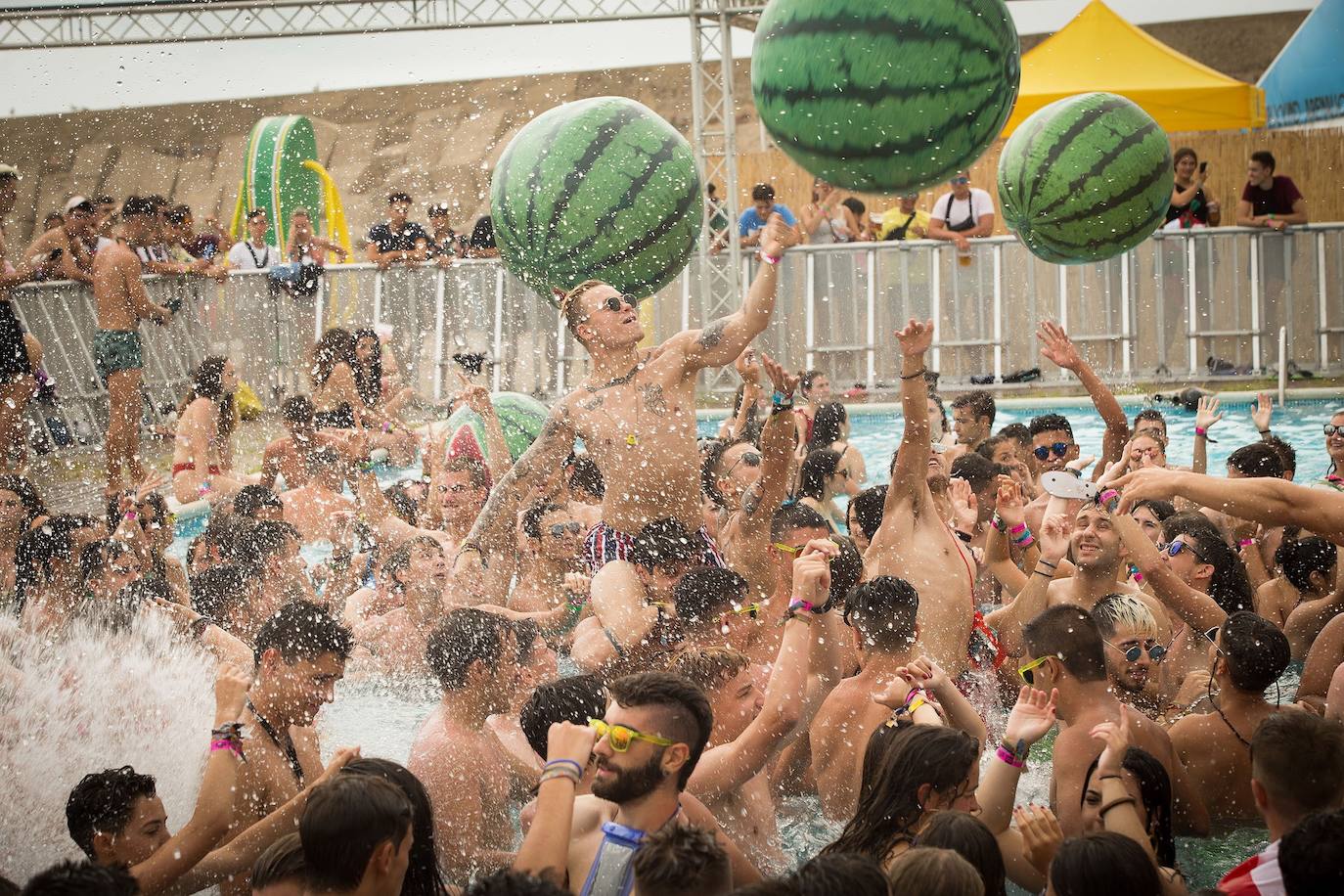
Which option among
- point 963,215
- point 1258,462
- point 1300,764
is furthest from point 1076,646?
point 963,215

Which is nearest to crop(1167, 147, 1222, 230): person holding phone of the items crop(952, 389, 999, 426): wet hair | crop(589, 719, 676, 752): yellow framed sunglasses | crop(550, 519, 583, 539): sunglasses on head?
crop(952, 389, 999, 426): wet hair

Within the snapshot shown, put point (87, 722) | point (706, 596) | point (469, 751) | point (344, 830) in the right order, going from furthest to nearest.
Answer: point (87, 722) < point (706, 596) < point (469, 751) < point (344, 830)

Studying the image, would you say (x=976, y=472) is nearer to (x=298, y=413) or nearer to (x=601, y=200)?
(x=601, y=200)

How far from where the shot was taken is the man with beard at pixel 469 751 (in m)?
4.23

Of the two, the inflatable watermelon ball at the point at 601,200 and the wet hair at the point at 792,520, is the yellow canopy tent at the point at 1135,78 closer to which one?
the inflatable watermelon ball at the point at 601,200

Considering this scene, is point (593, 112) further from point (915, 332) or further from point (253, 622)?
point (253, 622)

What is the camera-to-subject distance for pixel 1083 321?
1388 cm

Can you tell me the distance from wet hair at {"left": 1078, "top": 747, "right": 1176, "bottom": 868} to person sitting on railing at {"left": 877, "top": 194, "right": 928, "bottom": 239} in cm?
1094

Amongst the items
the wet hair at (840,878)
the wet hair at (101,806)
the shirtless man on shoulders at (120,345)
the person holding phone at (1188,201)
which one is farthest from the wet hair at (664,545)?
the person holding phone at (1188,201)

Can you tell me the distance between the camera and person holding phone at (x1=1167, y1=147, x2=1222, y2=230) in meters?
13.7

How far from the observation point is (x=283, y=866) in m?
3.08

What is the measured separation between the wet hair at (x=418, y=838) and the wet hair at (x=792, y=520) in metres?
2.63

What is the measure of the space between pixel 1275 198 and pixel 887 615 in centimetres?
1116

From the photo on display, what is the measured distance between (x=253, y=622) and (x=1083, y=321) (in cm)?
1002
